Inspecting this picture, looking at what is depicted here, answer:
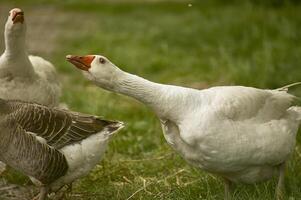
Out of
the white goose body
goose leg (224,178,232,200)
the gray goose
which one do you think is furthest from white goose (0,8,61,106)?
goose leg (224,178,232,200)

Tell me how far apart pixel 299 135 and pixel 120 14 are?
9.38 m

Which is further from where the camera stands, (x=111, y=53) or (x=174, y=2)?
(x=174, y=2)

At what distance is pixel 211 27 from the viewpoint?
12117 millimetres

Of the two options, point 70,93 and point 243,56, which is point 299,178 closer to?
point 70,93

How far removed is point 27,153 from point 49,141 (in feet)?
0.66

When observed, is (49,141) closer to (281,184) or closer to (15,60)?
(15,60)

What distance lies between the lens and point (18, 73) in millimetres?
6109

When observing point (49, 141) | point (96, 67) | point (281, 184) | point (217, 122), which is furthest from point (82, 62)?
point (281, 184)

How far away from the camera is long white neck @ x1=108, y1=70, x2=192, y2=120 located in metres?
4.88

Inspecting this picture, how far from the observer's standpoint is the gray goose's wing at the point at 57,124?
506 centimetres

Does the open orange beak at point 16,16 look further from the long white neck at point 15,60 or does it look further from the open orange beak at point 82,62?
the open orange beak at point 82,62

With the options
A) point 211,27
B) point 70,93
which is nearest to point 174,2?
point 211,27

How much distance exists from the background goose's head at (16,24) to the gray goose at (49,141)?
117cm

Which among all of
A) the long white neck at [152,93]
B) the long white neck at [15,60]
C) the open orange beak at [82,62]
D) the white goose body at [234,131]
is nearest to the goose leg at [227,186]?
the white goose body at [234,131]
